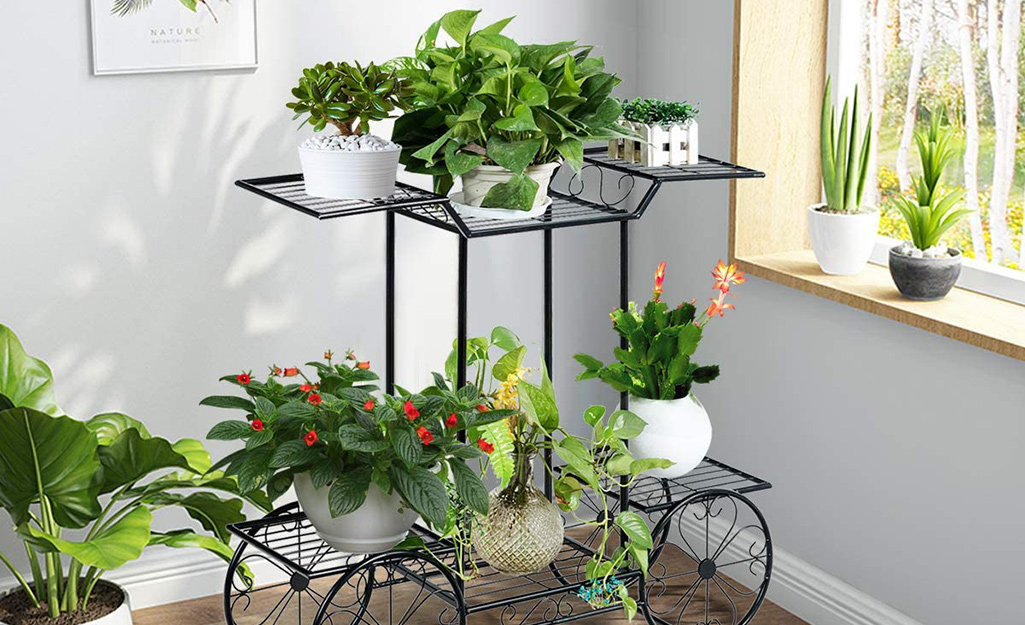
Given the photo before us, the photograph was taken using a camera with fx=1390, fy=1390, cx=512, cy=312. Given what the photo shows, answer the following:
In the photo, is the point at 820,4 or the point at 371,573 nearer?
the point at 371,573

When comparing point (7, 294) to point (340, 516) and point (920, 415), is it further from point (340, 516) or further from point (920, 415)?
point (920, 415)

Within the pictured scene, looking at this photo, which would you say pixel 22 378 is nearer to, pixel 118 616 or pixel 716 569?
pixel 118 616

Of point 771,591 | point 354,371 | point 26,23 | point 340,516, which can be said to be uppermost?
point 26,23

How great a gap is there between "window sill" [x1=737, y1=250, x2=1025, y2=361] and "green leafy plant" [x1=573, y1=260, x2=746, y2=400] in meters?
0.34

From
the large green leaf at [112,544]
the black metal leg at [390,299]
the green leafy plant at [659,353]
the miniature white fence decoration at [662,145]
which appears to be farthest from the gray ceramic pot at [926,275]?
the large green leaf at [112,544]

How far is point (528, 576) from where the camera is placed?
3182 millimetres

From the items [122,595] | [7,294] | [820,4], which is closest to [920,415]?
[820,4]

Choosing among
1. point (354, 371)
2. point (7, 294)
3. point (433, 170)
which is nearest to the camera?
point (433, 170)

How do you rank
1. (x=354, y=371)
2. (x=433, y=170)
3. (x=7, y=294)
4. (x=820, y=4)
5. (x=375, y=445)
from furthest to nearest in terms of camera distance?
1. (x=820, y=4)
2. (x=7, y=294)
3. (x=354, y=371)
4. (x=433, y=170)
5. (x=375, y=445)

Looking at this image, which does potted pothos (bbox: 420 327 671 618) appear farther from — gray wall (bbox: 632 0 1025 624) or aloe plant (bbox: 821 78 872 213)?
aloe plant (bbox: 821 78 872 213)

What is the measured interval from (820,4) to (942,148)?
552mm

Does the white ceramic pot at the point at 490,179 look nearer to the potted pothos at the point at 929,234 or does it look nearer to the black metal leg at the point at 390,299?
the black metal leg at the point at 390,299

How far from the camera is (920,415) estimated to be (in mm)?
2832

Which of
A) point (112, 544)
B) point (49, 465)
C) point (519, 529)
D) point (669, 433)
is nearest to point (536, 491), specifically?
point (519, 529)
